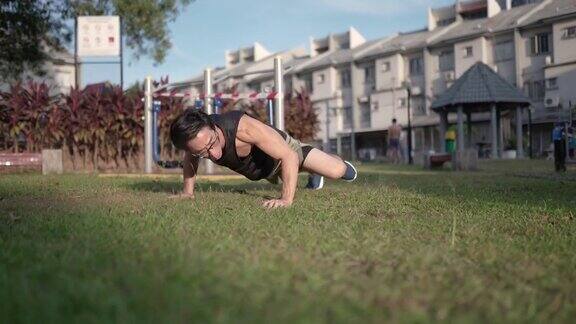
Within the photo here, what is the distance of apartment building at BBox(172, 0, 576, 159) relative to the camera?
3594cm

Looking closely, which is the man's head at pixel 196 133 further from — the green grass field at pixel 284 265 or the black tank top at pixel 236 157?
the green grass field at pixel 284 265

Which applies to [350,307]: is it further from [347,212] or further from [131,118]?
[131,118]

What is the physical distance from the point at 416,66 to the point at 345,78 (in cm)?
640

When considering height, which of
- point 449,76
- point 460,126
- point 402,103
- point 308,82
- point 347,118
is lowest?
point 460,126

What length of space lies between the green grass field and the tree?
16.0 metres

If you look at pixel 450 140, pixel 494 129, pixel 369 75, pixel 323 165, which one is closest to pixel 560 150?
pixel 323 165

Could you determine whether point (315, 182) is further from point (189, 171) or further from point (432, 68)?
point (432, 68)

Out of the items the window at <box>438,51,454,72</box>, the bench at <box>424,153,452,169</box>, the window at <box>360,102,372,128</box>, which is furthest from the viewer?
the window at <box>360,102,372,128</box>

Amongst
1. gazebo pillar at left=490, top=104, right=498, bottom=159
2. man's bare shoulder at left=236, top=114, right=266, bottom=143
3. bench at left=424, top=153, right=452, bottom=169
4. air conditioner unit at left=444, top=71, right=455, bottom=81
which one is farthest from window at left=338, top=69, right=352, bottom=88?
man's bare shoulder at left=236, top=114, right=266, bottom=143

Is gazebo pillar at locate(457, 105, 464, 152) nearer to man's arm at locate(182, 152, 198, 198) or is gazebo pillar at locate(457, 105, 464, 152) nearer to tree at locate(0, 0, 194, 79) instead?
tree at locate(0, 0, 194, 79)

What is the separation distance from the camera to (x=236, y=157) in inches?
195

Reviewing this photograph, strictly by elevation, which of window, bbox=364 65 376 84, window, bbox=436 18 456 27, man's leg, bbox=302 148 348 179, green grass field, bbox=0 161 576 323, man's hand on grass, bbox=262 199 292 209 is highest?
window, bbox=436 18 456 27

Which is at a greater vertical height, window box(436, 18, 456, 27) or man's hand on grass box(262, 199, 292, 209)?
window box(436, 18, 456, 27)

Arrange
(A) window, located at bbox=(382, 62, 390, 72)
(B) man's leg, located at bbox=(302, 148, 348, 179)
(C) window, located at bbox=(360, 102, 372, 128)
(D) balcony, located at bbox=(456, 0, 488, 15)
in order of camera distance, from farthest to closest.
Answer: (C) window, located at bbox=(360, 102, 372, 128), (A) window, located at bbox=(382, 62, 390, 72), (D) balcony, located at bbox=(456, 0, 488, 15), (B) man's leg, located at bbox=(302, 148, 348, 179)
